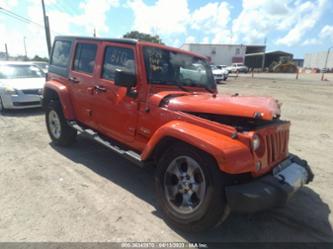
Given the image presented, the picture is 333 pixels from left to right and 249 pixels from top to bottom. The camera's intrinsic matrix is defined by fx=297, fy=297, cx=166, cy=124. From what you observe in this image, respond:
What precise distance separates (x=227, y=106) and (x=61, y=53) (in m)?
3.99

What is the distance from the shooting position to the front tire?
9.51ft

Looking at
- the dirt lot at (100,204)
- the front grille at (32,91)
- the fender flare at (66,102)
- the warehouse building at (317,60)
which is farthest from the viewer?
the warehouse building at (317,60)

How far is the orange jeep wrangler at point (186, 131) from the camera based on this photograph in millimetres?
2863

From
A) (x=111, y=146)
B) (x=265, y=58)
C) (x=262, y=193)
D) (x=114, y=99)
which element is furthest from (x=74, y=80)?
(x=265, y=58)

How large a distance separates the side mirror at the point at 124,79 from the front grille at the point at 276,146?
1760 mm

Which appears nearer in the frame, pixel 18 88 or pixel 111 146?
pixel 111 146

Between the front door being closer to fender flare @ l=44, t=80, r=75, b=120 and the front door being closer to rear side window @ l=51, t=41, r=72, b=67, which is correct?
fender flare @ l=44, t=80, r=75, b=120

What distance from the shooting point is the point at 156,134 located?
3.39 metres

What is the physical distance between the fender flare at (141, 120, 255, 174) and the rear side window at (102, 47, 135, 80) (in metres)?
1.29

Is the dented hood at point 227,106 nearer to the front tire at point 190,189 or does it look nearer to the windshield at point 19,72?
the front tire at point 190,189

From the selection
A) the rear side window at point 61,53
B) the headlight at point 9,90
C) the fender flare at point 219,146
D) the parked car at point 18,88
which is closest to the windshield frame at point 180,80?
the fender flare at point 219,146

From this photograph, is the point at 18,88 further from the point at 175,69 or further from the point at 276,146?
the point at 276,146

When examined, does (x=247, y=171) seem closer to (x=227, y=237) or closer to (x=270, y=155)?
(x=270, y=155)

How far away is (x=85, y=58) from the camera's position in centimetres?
510
